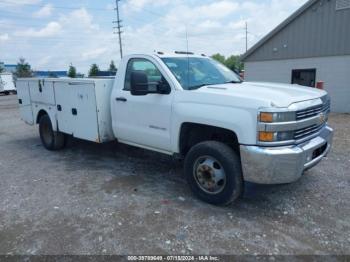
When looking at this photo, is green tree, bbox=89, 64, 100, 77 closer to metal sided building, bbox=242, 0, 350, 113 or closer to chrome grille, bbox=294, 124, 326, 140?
chrome grille, bbox=294, 124, 326, 140

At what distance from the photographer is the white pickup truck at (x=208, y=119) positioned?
350 centimetres

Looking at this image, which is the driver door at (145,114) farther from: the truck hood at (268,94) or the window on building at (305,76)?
the window on building at (305,76)

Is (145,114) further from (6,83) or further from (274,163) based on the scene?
(6,83)

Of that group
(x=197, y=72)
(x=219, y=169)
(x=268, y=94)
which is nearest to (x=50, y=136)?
(x=197, y=72)

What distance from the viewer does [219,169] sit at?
401 cm

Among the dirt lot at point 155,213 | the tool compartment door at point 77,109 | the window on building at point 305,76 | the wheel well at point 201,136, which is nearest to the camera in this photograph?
the dirt lot at point 155,213

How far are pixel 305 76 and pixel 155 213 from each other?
13.0 m

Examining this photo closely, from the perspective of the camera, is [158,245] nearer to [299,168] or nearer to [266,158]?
[266,158]

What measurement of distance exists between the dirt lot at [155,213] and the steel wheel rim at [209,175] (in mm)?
262

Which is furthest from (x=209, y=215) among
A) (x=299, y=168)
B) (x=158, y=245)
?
(x=299, y=168)

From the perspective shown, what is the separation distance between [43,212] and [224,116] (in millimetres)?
2675

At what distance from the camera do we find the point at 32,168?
5.99 m

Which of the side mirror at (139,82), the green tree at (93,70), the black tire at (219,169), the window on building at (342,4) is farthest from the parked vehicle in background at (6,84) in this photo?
the black tire at (219,169)

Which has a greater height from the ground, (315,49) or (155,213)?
(315,49)
